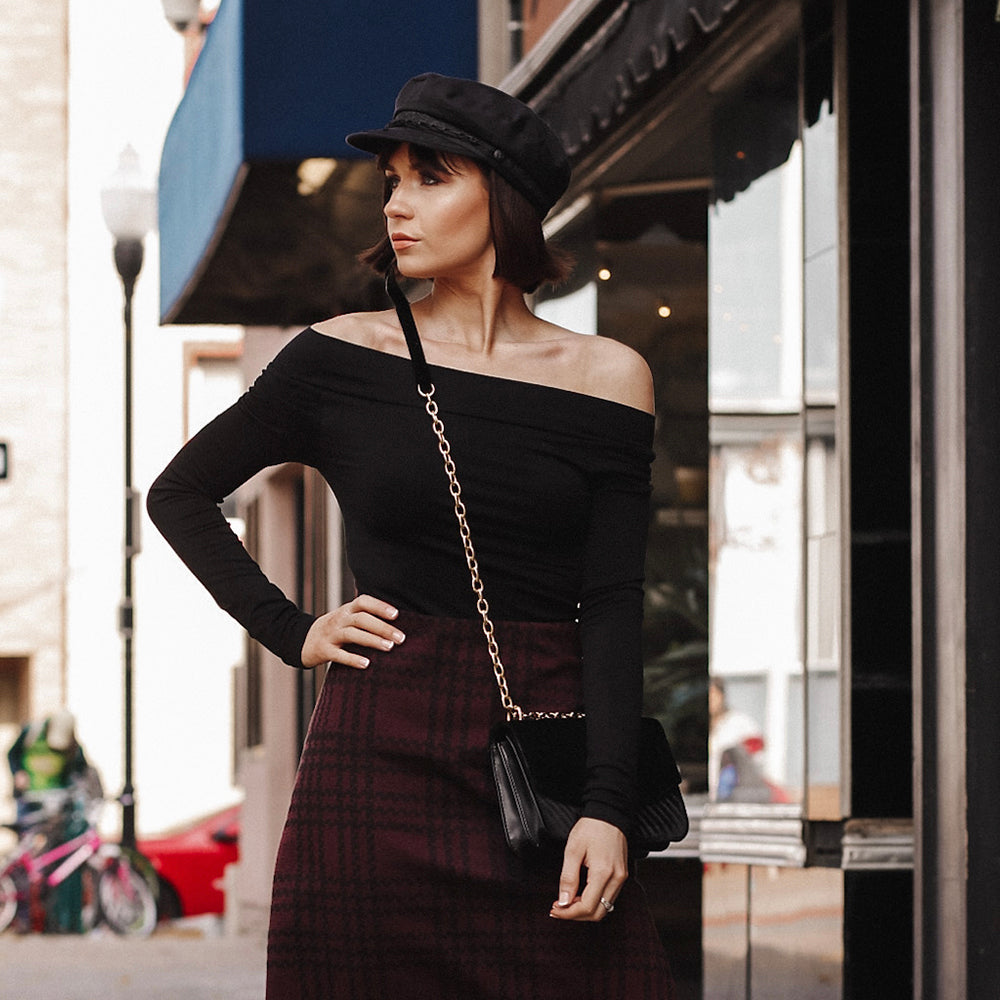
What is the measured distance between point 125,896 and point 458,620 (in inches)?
538

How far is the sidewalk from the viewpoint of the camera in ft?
29.5

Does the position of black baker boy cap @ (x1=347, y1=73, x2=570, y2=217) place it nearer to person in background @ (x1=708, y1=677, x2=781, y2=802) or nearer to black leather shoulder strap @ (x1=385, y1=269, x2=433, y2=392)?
black leather shoulder strap @ (x1=385, y1=269, x2=433, y2=392)

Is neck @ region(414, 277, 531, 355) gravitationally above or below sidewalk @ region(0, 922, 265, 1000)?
above

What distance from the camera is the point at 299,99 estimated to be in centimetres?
754

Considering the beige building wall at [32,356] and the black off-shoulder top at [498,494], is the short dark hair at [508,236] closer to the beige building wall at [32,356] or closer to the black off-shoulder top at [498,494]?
the black off-shoulder top at [498,494]

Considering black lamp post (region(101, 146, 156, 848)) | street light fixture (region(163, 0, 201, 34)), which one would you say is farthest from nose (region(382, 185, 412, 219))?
black lamp post (region(101, 146, 156, 848))

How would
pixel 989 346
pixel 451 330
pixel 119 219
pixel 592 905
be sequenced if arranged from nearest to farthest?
pixel 592 905 < pixel 451 330 < pixel 989 346 < pixel 119 219

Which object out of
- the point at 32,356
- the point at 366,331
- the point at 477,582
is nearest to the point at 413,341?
the point at 366,331

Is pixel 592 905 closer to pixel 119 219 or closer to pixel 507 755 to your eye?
pixel 507 755

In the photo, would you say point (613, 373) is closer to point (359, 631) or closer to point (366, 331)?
point (366, 331)

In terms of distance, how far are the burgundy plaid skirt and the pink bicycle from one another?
13.3 m

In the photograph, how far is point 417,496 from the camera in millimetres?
2402

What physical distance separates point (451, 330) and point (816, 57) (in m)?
3.11

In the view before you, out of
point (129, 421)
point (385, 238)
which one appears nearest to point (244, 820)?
point (129, 421)
